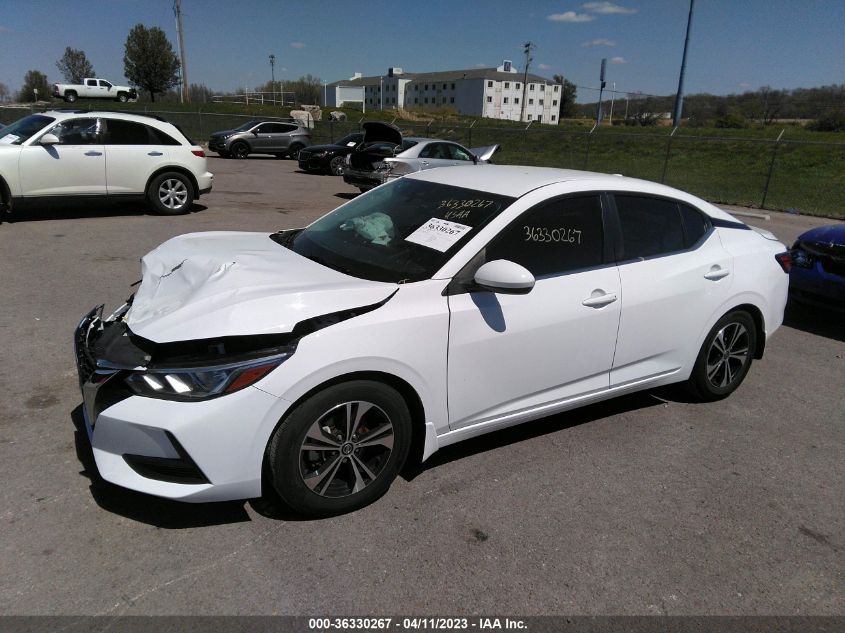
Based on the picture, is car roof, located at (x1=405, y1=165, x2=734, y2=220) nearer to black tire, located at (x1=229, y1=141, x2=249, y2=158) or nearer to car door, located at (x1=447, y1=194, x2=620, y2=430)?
car door, located at (x1=447, y1=194, x2=620, y2=430)

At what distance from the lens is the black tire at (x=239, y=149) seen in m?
25.2

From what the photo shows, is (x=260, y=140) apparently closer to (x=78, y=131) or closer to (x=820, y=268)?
(x=78, y=131)

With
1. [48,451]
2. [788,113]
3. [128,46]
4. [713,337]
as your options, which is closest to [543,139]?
[713,337]

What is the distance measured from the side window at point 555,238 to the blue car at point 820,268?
3.88 meters

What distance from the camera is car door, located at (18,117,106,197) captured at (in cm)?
957

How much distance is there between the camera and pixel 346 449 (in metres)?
2.98

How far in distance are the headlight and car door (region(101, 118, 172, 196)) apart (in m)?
8.85

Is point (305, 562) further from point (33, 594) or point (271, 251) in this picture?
point (271, 251)

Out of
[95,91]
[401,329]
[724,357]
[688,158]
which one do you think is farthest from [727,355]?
[95,91]

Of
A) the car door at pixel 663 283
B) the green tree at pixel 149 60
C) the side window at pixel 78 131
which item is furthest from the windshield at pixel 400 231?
the green tree at pixel 149 60

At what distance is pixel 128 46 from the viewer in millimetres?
68188

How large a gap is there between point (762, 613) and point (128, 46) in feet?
261

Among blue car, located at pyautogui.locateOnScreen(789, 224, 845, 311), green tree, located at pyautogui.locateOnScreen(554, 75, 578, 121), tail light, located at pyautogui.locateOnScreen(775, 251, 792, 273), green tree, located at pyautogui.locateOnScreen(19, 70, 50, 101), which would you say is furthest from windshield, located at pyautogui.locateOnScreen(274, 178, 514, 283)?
green tree, located at pyautogui.locateOnScreen(554, 75, 578, 121)

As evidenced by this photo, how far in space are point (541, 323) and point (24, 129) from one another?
978 centimetres
